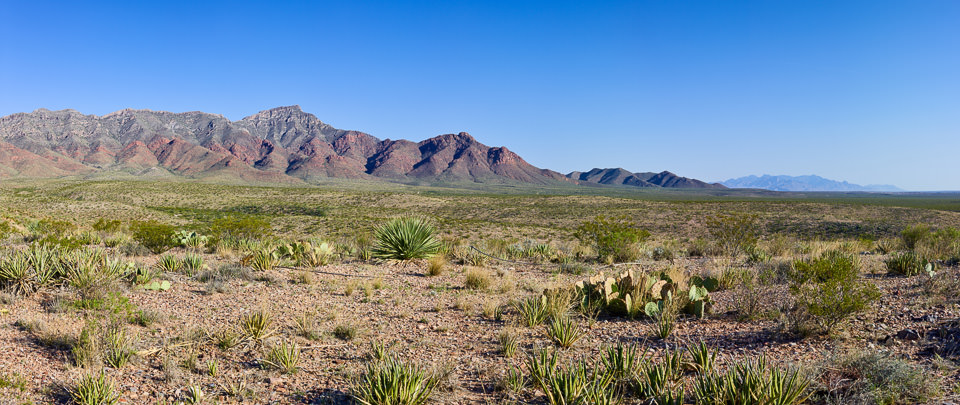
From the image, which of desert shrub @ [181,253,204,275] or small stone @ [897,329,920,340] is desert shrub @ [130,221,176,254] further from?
small stone @ [897,329,920,340]

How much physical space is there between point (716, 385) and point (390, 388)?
2838mm

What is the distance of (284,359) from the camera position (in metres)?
5.19

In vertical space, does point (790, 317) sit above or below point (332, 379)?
above

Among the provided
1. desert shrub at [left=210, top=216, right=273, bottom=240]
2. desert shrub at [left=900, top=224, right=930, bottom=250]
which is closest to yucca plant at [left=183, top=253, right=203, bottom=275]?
desert shrub at [left=210, top=216, right=273, bottom=240]

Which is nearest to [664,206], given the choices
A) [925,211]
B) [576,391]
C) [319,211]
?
[925,211]

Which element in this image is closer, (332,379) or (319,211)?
(332,379)

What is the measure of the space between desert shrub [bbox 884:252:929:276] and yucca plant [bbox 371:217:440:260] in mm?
9769

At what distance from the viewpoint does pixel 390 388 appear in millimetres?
4309

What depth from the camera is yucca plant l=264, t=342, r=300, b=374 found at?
513 cm

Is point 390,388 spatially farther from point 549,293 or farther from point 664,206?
point 664,206

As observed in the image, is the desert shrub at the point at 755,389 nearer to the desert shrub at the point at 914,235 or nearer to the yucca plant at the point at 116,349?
the yucca plant at the point at 116,349

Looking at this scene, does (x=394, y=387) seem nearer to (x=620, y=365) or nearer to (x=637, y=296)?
(x=620, y=365)

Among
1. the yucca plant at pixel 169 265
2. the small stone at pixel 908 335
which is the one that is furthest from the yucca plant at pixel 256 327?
the small stone at pixel 908 335

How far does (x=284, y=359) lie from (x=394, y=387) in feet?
5.34
